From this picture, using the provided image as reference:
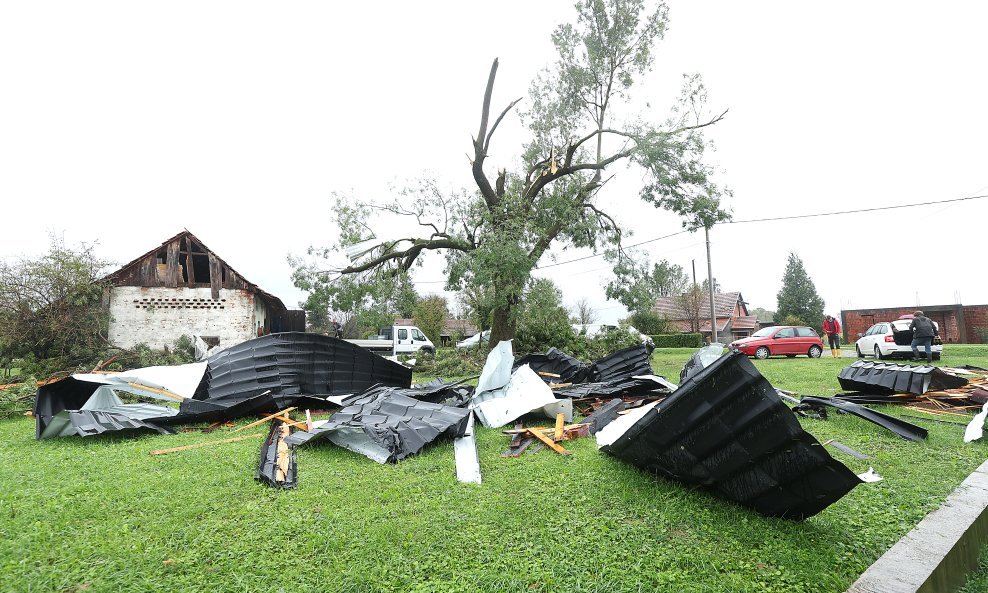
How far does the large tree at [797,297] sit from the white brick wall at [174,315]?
43.1 meters

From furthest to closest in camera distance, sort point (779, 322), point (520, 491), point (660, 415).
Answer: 1. point (779, 322)
2. point (520, 491)
3. point (660, 415)

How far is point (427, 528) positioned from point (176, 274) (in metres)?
17.9

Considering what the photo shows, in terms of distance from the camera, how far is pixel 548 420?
5.86 meters

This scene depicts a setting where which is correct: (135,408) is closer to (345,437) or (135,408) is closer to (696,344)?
(345,437)

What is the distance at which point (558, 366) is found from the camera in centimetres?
898

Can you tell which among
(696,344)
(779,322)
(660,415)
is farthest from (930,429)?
(779,322)

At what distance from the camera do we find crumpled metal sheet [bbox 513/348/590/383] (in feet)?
27.9

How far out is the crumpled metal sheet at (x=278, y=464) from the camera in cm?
351

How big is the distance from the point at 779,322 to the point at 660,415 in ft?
148

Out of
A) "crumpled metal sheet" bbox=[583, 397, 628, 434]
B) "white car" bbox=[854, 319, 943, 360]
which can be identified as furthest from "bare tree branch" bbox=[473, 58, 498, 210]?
"white car" bbox=[854, 319, 943, 360]

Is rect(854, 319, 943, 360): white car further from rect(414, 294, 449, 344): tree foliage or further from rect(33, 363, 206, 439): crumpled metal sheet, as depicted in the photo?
rect(414, 294, 449, 344): tree foliage

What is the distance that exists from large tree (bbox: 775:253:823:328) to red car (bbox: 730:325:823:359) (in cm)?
2700

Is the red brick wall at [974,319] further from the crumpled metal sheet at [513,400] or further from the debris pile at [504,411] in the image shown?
the crumpled metal sheet at [513,400]

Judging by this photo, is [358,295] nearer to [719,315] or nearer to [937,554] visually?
[937,554]
